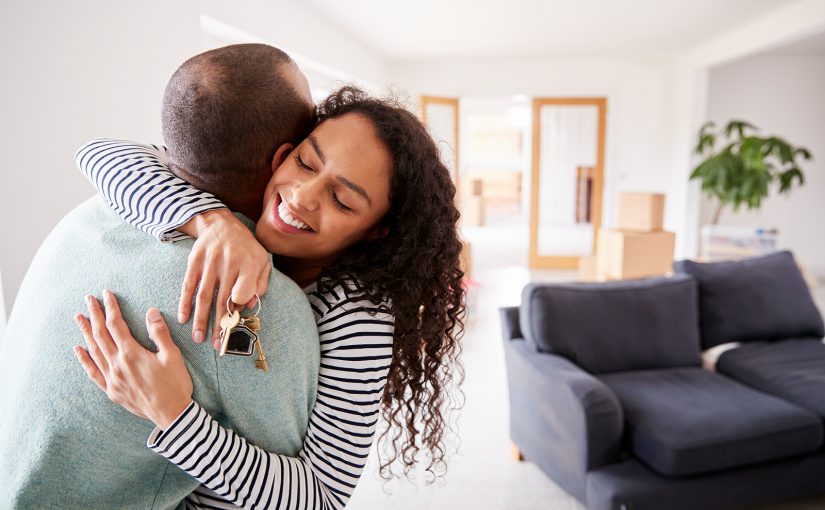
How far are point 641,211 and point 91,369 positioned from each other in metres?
4.50

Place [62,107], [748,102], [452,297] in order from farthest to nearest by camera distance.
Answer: [748,102], [62,107], [452,297]

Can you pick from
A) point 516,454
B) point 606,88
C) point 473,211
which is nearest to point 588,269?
point 606,88

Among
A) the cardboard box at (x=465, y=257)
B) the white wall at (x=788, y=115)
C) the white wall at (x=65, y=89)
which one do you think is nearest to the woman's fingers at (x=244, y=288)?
the cardboard box at (x=465, y=257)

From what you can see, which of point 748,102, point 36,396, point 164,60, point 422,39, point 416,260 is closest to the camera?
point 36,396

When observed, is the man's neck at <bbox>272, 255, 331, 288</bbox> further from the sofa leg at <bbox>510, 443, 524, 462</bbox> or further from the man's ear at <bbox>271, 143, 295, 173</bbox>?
the sofa leg at <bbox>510, 443, 524, 462</bbox>

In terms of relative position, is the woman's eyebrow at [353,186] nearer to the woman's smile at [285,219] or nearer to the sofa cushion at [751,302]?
the woman's smile at [285,219]

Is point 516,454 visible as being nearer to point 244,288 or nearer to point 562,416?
point 562,416

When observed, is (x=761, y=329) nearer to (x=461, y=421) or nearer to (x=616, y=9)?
(x=461, y=421)

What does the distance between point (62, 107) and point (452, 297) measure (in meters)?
1.93

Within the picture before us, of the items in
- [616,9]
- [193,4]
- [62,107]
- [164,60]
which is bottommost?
[62,107]

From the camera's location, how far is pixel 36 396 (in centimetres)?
71

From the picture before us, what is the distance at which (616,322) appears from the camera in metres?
2.57

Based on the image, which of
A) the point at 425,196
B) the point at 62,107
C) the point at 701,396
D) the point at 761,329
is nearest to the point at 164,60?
the point at 62,107

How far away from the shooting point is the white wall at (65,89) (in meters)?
2.00
